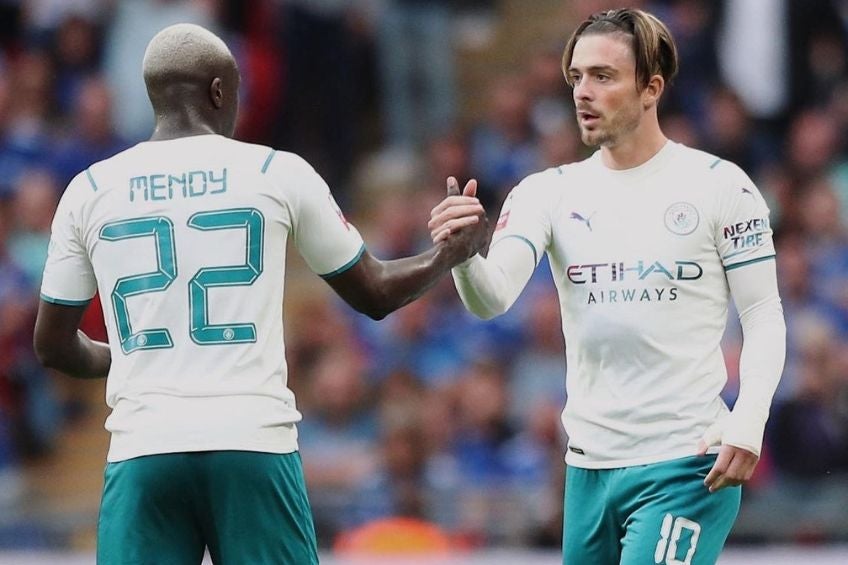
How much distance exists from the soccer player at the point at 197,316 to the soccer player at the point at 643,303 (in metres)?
0.70

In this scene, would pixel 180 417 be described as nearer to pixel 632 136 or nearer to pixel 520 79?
pixel 632 136

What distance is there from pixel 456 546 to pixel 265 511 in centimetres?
502

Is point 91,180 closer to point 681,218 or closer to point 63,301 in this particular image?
point 63,301

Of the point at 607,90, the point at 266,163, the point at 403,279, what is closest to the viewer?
the point at 266,163

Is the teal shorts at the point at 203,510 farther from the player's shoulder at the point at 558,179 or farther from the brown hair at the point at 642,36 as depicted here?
the brown hair at the point at 642,36

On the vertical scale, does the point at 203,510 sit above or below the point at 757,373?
below

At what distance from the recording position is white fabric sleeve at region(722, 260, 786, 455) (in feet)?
16.7

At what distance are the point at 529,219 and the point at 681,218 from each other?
19.6 inches

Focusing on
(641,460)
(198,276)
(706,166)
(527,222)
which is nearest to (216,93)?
(198,276)

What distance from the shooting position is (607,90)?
545 cm

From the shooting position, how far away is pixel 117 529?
15.9ft

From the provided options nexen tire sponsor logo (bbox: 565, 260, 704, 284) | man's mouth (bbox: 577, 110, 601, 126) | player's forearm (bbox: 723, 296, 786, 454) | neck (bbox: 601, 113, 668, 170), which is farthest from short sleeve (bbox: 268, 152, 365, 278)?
player's forearm (bbox: 723, 296, 786, 454)

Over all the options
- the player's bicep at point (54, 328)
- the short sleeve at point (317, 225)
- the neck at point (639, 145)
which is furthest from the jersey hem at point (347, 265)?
the neck at point (639, 145)

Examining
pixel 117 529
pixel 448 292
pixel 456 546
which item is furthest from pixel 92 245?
pixel 448 292
